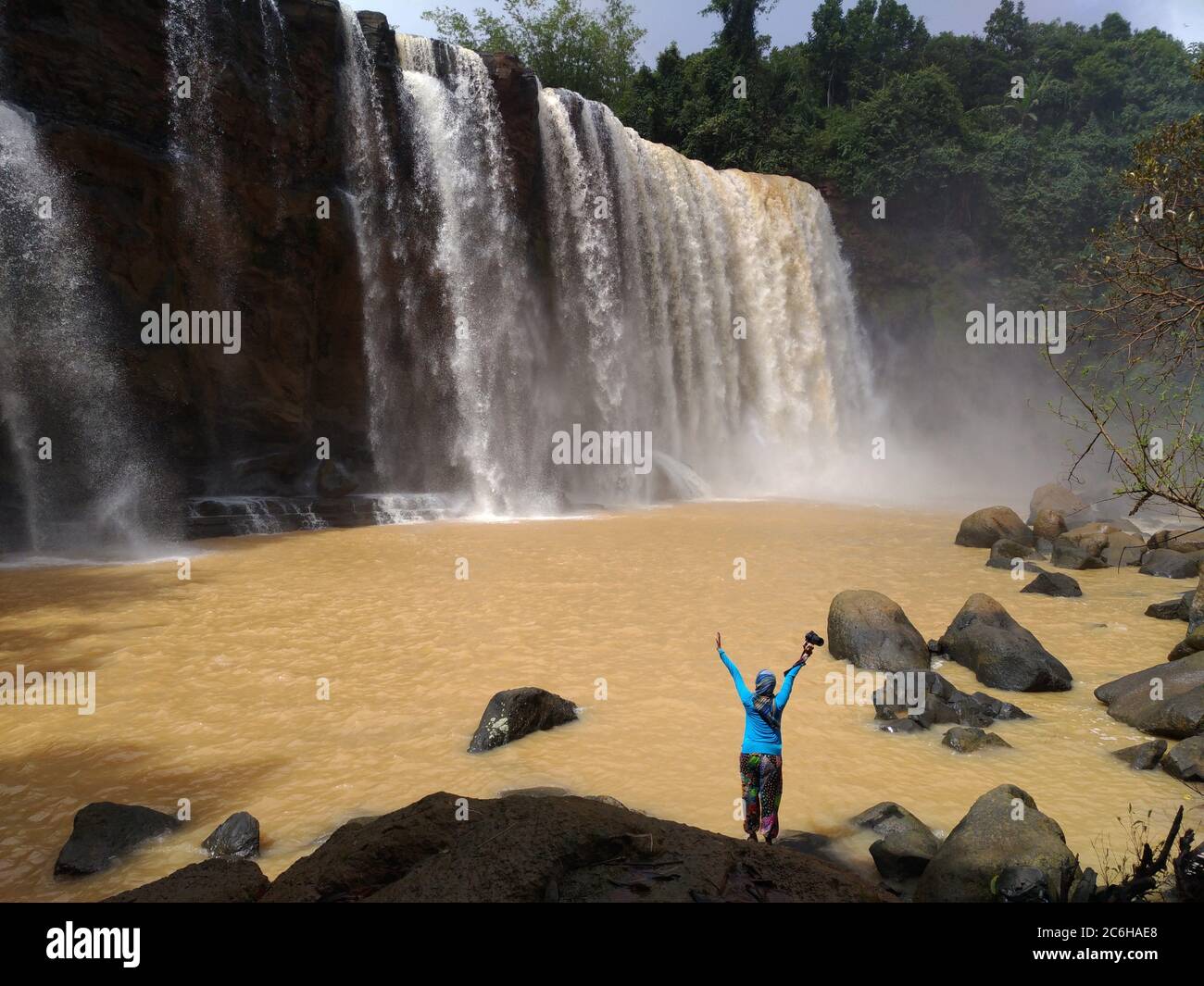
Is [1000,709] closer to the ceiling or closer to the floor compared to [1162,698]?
closer to the floor

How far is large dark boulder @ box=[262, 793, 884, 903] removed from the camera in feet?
8.82

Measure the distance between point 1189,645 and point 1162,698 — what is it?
2.02 meters

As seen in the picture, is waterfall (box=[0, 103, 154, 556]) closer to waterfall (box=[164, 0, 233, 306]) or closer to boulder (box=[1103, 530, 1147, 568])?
waterfall (box=[164, 0, 233, 306])

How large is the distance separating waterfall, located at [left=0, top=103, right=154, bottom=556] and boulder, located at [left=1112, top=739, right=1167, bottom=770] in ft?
50.0

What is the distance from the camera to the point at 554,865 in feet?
9.28

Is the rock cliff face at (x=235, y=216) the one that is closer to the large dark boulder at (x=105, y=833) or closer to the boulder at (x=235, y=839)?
the large dark boulder at (x=105, y=833)

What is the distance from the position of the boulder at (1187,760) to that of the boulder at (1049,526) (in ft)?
36.4

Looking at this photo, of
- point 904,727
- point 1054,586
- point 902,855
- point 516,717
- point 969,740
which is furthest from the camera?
point 1054,586

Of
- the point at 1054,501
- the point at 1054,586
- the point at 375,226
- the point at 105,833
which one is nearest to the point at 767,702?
the point at 105,833

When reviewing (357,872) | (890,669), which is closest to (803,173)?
(890,669)

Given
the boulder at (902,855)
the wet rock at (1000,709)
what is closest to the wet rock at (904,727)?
the wet rock at (1000,709)

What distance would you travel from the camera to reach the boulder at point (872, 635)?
8.56 metres

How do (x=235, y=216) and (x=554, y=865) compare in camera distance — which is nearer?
(x=554, y=865)

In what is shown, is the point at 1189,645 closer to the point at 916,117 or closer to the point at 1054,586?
the point at 1054,586
